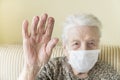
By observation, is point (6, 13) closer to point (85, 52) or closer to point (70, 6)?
point (70, 6)

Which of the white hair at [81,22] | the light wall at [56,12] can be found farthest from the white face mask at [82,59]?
the light wall at [56,12]

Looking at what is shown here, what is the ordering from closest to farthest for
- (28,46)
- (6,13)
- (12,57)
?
(28,46) < (12,57) < (6,13)

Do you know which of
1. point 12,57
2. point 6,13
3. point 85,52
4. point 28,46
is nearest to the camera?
point 28,46

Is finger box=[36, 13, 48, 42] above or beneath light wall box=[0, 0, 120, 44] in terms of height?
beneath

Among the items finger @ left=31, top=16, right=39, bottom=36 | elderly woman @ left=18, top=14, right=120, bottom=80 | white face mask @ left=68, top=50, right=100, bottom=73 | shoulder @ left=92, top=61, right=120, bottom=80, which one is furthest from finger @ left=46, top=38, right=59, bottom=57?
shoulder @ left=92, top=61, right=120, bottom=80

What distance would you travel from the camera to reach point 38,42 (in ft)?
4.61

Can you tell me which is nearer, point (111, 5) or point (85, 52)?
point (85, 52)

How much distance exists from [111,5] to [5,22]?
2.96 feet

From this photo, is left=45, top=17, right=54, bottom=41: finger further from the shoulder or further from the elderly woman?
the shoulder

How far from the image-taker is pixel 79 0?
209 cm

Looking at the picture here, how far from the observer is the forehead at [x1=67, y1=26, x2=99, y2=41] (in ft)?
5.11

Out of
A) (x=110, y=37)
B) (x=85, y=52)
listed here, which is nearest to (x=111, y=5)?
(x=110, y=37)

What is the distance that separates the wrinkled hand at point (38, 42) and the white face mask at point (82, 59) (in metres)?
0.22

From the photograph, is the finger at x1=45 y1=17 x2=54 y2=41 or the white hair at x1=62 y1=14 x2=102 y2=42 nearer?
the finger at x1=45 y1=17 x2=54 y2=41
